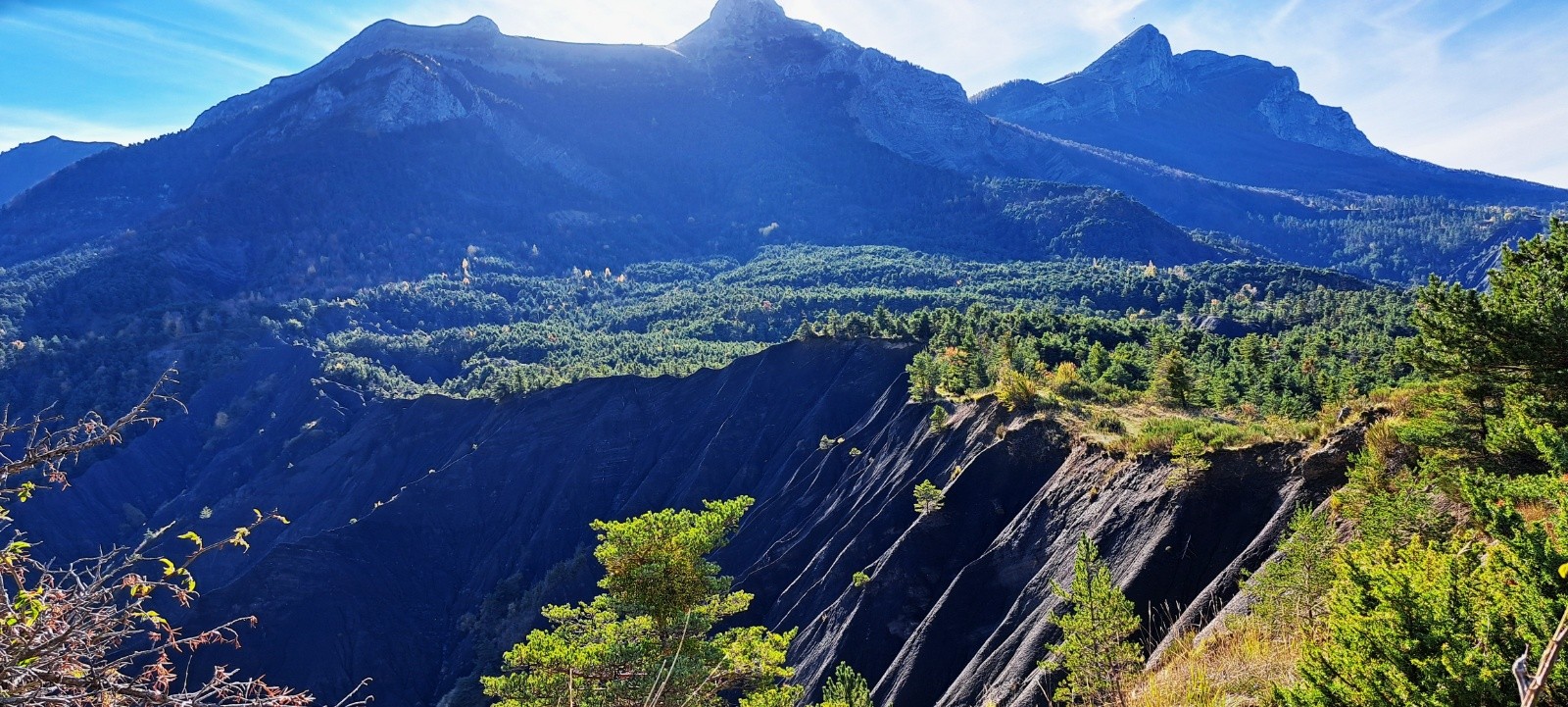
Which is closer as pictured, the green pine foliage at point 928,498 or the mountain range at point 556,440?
the mountain range at point 556,440

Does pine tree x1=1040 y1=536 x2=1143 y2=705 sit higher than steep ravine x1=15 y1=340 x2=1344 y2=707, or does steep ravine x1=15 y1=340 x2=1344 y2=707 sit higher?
pine tree x1=1040 y1=536 x2=1143 y2=705

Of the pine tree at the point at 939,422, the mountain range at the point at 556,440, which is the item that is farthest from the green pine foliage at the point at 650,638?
the pine tree at the point at 939,422

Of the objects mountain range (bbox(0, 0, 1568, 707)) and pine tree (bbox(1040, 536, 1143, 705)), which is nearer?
pine tree (bbox(1040, 536, 1143, 705))

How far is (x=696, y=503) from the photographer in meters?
59.5

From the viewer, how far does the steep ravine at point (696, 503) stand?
24.8 metres

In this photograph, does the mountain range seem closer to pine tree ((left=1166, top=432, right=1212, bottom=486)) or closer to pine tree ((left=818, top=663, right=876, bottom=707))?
pine tree ((left=1166, top=432, right=1212, bottom=486))

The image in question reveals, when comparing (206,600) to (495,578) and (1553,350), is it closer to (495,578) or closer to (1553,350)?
(495,578)

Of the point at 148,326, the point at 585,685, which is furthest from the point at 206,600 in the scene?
the point at 148,326

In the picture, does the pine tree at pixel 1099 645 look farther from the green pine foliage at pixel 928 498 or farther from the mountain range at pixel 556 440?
the green pine foliage at pixel 928 498

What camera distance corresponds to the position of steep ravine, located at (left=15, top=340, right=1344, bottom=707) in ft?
81.3

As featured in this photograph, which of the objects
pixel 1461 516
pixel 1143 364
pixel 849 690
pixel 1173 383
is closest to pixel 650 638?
pixel 849 690

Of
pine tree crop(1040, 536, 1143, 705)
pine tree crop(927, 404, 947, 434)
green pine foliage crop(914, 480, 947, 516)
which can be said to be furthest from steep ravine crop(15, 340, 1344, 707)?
pine tree crop(1040, 536, 1143, 705)

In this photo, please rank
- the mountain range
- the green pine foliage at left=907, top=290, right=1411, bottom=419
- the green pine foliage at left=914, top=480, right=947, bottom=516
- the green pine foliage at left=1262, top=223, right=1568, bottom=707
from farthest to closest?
the green pine foliage at left=907, top=290, right=1411, bottom=419
the green pine foliage at left=914, top=480, right=947, bottom=516
the mountain range
the green pine foliage at left=1262, top=223, right=1568, bottom=707

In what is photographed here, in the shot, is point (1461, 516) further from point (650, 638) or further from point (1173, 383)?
point (1173, 383)
